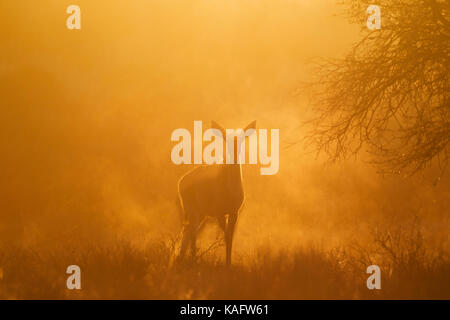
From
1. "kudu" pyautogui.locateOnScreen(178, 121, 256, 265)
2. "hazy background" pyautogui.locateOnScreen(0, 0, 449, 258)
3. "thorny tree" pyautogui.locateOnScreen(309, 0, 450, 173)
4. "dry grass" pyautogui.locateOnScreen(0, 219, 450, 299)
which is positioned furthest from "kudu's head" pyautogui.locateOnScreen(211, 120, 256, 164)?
"dry grass" pyautogui.locateOnScreen(0, 219, 450, 299)

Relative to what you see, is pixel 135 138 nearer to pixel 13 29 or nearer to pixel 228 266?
pixel 13 29

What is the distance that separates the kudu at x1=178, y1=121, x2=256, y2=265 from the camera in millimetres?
8016

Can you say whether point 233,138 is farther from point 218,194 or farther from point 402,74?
point 402,74

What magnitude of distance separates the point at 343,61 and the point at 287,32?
15420 millimetres

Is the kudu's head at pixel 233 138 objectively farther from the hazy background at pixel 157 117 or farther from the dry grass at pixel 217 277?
the dry grass at pixel 217 277

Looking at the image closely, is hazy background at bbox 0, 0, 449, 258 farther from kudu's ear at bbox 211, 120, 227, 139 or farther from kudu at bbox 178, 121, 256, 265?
kudu's ear at bbox 211, 120, 227, 139

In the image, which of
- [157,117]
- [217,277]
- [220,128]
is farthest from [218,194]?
[157,117]

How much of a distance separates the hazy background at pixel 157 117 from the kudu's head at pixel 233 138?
1.20m

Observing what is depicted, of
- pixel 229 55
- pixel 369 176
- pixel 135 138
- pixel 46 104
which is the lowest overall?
pixel 369 176

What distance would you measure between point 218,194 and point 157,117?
11.8m

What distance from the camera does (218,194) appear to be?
8203 mm

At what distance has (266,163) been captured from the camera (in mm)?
16172

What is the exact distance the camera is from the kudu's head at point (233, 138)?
7.94 m

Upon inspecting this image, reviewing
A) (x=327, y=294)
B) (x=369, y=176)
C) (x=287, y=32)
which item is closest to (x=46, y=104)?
(x=287, y=32)
